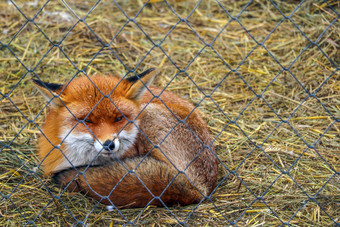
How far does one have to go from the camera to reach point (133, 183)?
324 cm

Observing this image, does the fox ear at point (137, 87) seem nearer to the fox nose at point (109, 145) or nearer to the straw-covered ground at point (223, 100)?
the straw-covered ground at point (223, 100)

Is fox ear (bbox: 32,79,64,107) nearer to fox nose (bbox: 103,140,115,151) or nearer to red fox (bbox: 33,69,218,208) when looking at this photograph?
red fox (bbox: 33,69,218,208)

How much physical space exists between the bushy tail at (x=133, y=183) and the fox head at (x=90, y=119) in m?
0.16

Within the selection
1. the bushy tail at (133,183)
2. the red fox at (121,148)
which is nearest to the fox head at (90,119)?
the red fox at (121,148)

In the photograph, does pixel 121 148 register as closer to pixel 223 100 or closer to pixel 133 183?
pixel 133 183

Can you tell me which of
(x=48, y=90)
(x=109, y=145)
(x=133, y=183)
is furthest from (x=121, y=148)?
(x=48, y=90)

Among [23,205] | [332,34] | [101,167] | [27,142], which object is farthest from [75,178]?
[332,34]

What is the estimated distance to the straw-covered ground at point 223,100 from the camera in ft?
11.0

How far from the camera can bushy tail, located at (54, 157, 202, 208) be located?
10.6 feet

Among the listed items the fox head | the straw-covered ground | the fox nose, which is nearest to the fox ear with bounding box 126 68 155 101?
the fox head

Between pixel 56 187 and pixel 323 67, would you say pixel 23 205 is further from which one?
pixel 323 67

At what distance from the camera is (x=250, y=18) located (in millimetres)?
6672

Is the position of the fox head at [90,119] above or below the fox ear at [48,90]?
below

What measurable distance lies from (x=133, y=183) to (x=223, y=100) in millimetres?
2279
